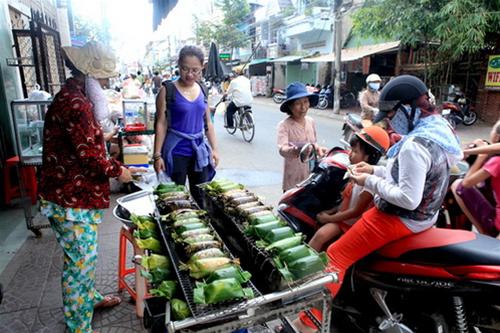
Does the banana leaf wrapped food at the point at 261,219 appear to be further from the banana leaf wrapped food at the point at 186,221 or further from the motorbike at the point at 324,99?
the motorbike at the point at 324,99

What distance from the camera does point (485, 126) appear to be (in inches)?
456

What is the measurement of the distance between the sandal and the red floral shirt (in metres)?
0.98

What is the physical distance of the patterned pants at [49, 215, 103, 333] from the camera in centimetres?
216

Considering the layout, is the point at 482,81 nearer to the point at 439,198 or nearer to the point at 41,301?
A: the point at 439,198

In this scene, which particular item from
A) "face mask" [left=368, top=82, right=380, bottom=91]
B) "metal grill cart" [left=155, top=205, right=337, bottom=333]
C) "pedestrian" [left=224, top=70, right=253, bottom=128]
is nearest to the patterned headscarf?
"metal grill cart" [left=155, top=205, right=337, bottom=333]

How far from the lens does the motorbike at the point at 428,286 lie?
1.84m

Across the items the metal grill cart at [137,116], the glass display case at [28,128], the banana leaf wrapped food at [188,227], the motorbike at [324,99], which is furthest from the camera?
the motorbike at [324,99]

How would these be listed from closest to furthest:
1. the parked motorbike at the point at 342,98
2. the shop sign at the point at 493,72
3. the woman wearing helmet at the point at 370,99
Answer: the woman wearing helmet at the point at 370,99 → the shop sign at the point at 493,72 → the parked motorbike at the point at 342,98

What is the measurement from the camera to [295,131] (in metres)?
3.22

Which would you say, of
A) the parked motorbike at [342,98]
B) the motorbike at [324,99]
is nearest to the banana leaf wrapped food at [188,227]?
the motorbike at [324,99]

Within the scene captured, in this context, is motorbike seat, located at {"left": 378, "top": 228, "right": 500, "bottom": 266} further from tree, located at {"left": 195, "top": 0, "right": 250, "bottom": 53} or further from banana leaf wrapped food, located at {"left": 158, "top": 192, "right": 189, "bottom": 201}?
tree, located at {"left": 195, "top": 0, "right": 250, "bottom": 53}

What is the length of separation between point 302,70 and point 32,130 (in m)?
20.5

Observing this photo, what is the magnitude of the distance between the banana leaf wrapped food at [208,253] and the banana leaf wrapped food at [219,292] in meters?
0.17

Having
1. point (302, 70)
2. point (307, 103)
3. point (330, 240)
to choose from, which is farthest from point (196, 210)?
point (302, 70)
